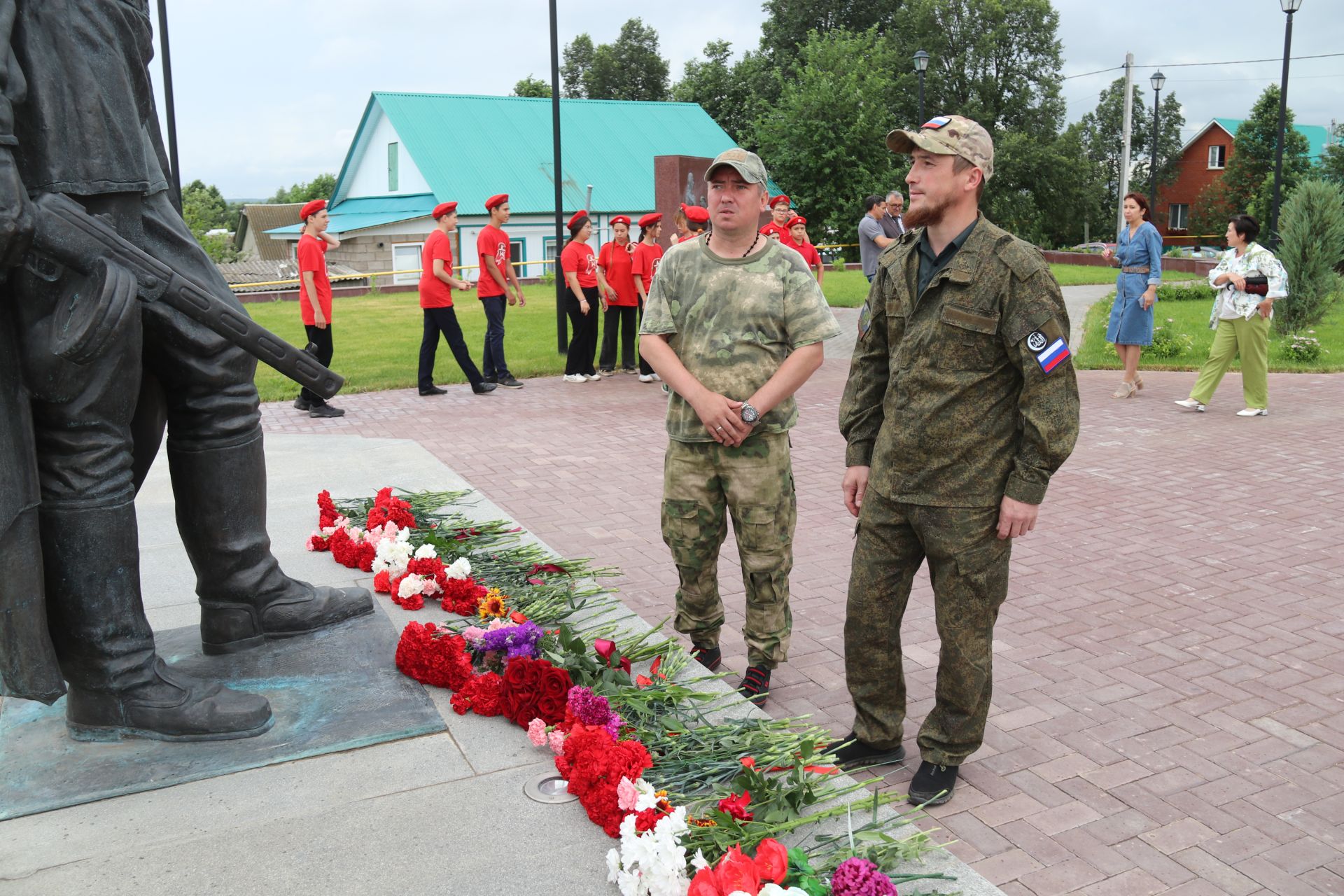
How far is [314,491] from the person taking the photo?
6461mm

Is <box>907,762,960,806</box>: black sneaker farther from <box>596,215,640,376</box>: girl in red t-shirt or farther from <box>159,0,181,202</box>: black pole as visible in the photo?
<box>159,0,181,202</box>: black pole

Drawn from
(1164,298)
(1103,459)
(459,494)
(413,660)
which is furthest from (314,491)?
(1164,298)

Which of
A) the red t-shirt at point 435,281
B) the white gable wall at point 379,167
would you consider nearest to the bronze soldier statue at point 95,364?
the red t-shirt at point 435,281

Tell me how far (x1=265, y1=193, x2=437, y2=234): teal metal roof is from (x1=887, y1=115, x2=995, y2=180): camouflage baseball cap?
35.6 meters

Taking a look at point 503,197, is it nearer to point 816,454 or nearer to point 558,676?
point 816,454

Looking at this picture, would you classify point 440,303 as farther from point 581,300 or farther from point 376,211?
point 376,211

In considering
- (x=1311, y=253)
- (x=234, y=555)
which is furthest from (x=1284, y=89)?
(x=234, y=555)

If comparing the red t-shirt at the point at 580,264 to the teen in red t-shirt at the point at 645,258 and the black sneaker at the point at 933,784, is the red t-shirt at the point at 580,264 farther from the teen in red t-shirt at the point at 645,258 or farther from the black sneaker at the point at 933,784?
the black sneaker at the point at 933,784

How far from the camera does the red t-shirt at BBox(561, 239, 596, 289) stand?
12391mm

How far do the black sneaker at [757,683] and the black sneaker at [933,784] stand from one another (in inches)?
27.9

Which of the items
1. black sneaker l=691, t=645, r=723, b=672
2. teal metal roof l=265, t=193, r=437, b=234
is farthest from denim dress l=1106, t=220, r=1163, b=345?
teal metal roof l=265, t=193, r=437, b=234

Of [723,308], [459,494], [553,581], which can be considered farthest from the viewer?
A: [459,494]

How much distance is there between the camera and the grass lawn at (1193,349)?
42.7 feet

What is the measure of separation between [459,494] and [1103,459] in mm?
4782
